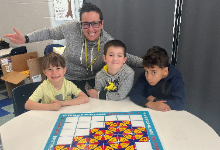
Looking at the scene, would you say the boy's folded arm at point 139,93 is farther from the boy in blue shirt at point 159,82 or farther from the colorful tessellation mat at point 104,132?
the colorful tessellation mat at point 104,132

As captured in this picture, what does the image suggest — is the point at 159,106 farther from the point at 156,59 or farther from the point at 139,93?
the point at 156,59

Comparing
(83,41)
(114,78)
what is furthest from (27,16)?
(114,78)

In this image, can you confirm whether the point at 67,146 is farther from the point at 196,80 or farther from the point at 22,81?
the point at 22,81

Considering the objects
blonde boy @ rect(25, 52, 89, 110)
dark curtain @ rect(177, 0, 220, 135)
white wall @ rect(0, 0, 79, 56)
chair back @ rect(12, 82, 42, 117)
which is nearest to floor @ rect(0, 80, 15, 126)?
white wall @ rect(0, 0, 79, 56)

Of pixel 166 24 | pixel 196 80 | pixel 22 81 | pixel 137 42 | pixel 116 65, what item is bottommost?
pixel 22 81

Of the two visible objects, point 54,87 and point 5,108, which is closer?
point 54,87

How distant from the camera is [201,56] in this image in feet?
6.40

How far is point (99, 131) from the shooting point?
924mm

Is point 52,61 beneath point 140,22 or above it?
beneath

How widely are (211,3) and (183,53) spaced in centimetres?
56

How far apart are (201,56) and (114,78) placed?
3.77ft

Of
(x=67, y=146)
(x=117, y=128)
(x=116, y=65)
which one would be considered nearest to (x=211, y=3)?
(x=116, y=65)

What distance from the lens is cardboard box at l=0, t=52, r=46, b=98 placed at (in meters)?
2.86

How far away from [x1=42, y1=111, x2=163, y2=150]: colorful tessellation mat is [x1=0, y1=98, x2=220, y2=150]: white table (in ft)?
0.14
